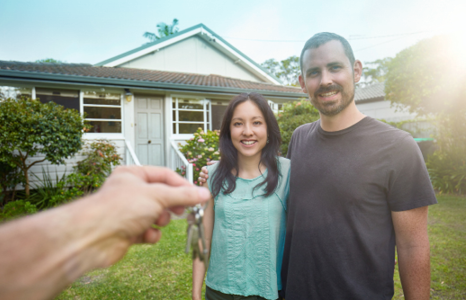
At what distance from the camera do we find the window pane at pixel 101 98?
9.16 m

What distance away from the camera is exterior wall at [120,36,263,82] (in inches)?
485

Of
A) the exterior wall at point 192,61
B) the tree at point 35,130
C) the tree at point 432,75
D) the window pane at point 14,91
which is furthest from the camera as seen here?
the exterior wall at point 192,61

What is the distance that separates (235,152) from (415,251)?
127 cm

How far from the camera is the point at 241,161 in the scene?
6.97 feet

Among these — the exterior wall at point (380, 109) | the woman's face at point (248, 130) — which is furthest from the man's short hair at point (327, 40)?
the exterior wall at point (380, 109)

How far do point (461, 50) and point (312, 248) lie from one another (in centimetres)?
988

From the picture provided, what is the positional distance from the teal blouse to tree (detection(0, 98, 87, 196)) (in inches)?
236

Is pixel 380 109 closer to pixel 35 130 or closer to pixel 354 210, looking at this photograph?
pixel 35 130

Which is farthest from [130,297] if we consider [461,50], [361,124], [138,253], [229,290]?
[461,50]

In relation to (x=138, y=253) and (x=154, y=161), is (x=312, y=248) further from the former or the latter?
(x=154, y=161)

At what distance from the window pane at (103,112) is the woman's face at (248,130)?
8.38m

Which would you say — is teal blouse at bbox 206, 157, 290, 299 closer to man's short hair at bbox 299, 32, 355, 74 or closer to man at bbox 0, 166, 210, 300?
man's short hair at bbox 299, 32, 355, 74

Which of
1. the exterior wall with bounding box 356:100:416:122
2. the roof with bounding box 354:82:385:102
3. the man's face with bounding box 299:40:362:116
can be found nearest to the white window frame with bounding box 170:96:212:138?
the man's face with bounding box 299:40:362:116

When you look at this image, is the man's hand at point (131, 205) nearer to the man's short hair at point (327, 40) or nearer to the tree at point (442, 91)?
the man's short hair at point (327, 40)
